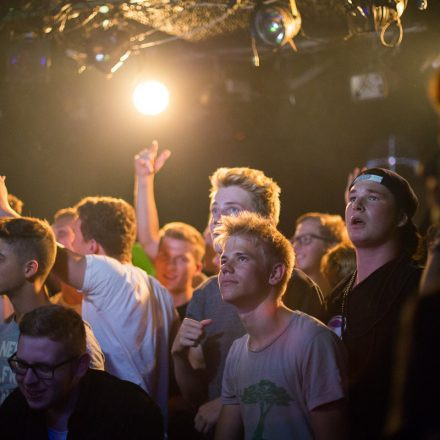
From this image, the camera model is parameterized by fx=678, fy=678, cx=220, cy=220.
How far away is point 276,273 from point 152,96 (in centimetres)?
474

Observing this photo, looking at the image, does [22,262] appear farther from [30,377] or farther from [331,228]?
[331,228]

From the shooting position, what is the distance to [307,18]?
648cm

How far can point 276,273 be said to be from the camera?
3.12 metres

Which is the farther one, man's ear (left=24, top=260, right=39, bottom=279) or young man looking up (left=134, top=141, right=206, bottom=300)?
young man looking up (left=134, top=141, right=206, bottom=300)

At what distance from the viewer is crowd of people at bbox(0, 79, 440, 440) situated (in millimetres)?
2807

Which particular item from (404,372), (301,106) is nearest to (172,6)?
(301,106)

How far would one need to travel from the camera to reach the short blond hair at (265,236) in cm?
314

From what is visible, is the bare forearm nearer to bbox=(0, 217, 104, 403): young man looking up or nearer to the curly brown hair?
the curly brown hair

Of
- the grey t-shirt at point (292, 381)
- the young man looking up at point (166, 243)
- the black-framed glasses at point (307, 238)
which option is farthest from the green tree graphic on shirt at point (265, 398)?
the black-framed glasses at point (307, 238)

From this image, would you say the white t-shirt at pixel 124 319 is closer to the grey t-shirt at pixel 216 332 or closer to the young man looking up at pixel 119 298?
the young man looking up at pixel 119 298


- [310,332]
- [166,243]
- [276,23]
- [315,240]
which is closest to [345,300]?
[310,332]

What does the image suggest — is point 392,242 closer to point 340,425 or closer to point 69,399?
point 340,425

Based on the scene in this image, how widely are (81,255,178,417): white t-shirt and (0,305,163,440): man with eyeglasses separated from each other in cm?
64

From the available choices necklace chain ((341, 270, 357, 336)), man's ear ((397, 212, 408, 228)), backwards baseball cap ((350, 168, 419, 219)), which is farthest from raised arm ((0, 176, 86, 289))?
man's ear ((397, 212, 408, 228))
